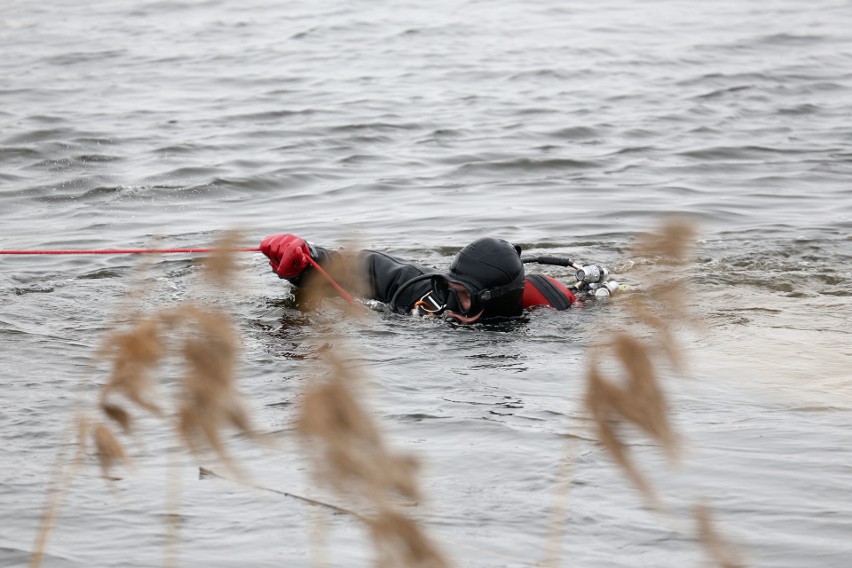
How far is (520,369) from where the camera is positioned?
584 centimetres

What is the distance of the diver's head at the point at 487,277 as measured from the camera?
6.37 metres

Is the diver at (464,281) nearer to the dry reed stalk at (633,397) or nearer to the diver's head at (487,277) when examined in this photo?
the diver's head at (487,277)

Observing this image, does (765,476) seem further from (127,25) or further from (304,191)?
(127,25)

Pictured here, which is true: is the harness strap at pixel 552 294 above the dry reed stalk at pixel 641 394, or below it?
below

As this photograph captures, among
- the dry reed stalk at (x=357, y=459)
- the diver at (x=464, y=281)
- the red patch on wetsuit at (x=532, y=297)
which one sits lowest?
the red patch on wetsuit at (x=532, y=297)

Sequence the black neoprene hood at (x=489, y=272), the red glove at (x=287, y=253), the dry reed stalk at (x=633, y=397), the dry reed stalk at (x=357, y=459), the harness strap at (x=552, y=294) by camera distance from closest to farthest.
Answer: the dry reed stalk at (x=357, y=459)
the dry reed stalk at (x=633, y=397)
the black neoprene hood at (x=489, y=272)
the red glove at (x=287, y=253)
the harness strap at (x=552, y=294)

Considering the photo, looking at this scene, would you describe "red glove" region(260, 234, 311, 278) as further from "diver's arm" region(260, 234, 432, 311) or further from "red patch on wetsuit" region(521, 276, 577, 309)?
"red patch on wetsuit" region(521, 276, 577, 309)

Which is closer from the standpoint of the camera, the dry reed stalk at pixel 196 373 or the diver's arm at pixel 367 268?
the dry reed stalk at pixel 196 373

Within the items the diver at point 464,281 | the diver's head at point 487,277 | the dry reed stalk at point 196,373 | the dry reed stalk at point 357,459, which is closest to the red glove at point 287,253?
the diver at point 464,281

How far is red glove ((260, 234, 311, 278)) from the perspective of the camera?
21.9 feet

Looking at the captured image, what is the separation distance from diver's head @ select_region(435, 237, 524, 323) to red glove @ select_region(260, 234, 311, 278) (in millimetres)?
864

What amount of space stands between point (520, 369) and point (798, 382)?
1.37m

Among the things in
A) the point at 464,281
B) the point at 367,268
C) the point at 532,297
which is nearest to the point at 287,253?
the point at 367,268

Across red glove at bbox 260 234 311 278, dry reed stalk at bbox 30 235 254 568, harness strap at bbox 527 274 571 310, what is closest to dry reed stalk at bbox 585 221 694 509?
dry reed stalk at bbox 30 235 254 568
